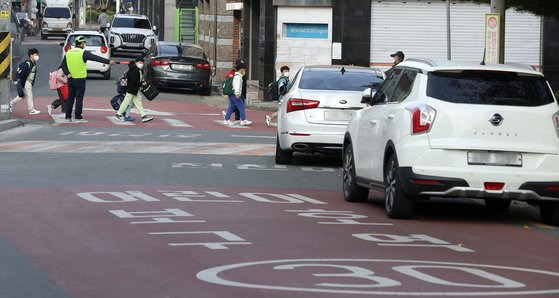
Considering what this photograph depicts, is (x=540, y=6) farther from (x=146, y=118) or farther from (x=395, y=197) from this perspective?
(x=146, y=118)

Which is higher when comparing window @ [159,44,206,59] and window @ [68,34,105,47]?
window @ [68,34,105,47]

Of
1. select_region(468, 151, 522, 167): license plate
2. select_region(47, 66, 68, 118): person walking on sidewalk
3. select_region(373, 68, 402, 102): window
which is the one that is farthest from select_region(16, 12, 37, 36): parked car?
select_region(468, 151, 522, 167): license plate

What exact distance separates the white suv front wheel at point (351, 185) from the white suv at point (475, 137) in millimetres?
1655

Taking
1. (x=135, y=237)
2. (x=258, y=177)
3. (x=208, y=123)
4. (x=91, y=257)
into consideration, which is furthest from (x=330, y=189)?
(x=208, y=123)

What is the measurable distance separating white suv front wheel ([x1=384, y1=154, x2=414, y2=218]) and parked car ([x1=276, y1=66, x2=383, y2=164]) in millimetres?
5840

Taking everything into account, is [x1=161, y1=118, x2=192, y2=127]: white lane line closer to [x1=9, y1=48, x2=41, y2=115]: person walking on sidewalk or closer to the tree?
[x1=9, y1=48, x2=41, y2=115]: person walking on sidewalk

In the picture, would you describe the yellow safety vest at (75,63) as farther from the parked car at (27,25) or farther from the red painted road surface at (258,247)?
the parked car at (27,25)

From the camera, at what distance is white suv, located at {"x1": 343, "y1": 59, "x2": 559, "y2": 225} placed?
42.6 feet

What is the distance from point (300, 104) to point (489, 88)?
6.75 m

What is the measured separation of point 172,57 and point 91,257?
3173 centimetres

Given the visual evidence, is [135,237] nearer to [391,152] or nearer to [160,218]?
[160,218]

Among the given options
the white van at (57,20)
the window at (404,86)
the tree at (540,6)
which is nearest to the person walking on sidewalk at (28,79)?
the tree at (540,6)

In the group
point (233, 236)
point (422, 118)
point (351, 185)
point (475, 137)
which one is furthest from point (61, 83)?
point (233, 236)

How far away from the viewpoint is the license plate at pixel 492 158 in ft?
42.8
